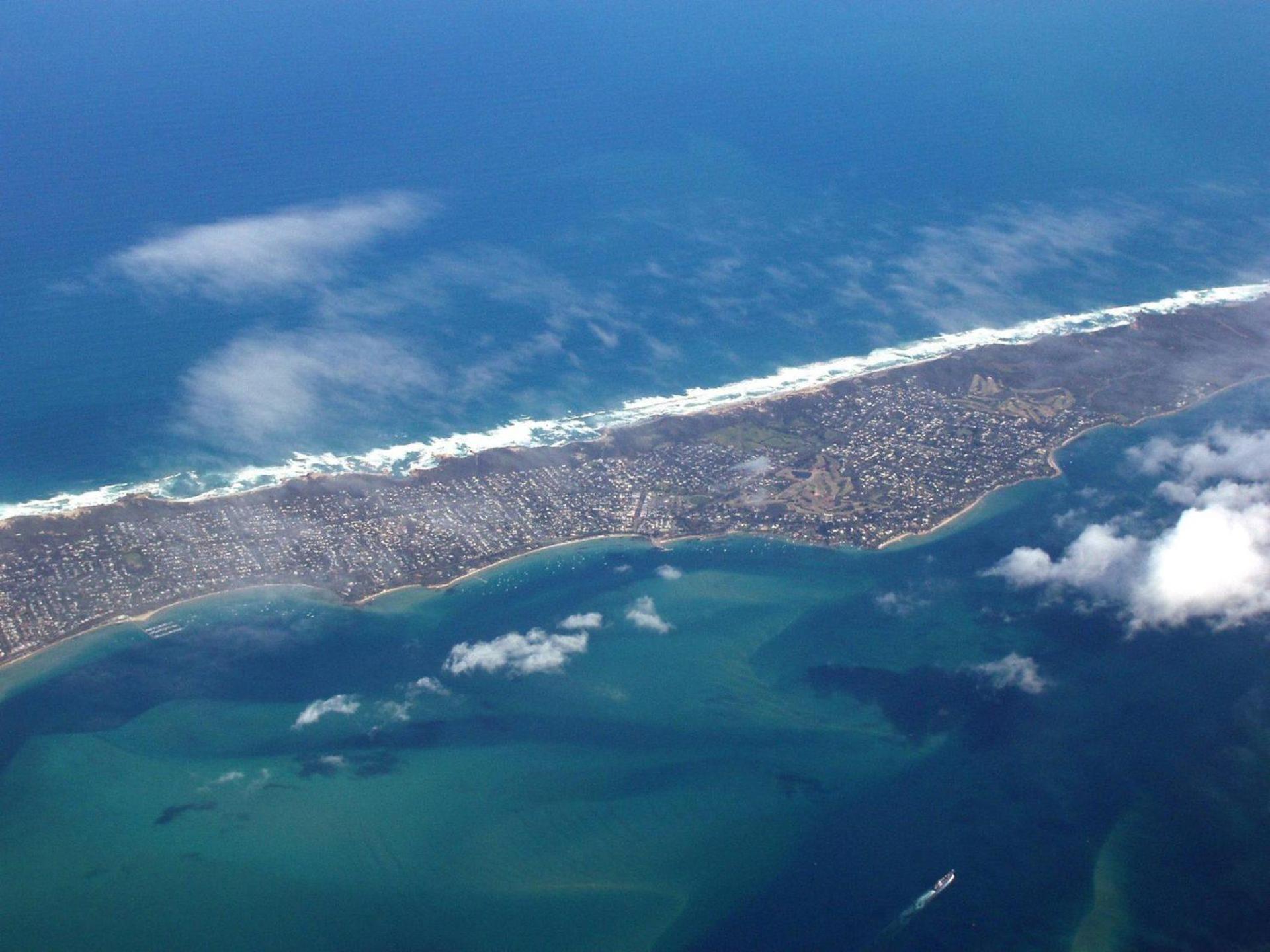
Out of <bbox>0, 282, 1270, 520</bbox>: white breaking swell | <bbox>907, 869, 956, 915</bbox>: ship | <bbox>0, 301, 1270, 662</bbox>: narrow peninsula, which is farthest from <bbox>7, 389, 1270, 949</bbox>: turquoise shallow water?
<bbox>0, 282, 1270, 520</bbox>: white breaking swell

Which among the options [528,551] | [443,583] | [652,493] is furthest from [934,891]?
[652,493]

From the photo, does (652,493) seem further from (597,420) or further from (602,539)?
(597,420)

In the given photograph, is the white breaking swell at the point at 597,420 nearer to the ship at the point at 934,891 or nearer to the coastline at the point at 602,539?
the coastline at the point at 602,539

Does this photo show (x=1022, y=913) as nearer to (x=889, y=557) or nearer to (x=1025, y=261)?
(x=889, y=557)

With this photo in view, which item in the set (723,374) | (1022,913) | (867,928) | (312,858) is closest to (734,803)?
(867,928)

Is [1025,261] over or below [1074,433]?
over
